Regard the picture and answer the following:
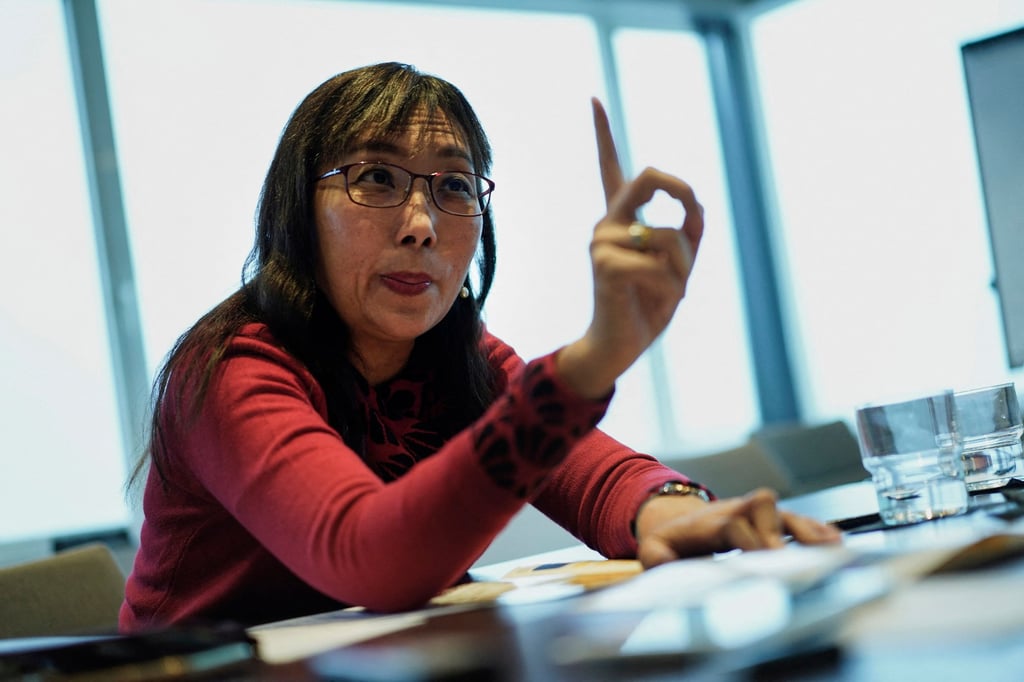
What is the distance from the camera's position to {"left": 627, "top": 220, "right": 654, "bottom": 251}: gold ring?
84 cm

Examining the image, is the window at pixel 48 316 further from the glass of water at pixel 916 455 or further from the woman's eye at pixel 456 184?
the glass of water at pixel 916 455

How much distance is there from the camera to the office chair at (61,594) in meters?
1.51

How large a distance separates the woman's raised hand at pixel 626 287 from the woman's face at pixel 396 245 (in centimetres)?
45

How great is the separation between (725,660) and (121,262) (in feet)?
12.1

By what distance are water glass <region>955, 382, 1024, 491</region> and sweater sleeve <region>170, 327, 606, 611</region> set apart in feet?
2.01

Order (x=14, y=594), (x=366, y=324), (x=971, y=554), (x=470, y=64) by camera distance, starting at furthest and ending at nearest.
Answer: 1. (x=470, y=64)
2. (x=14, y=594)
3. (x=366, y=324)
4. (x=971, y=554)

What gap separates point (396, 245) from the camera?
4.19 feet

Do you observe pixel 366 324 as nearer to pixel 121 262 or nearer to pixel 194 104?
pixel 121 262

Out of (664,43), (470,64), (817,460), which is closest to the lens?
(817,460)

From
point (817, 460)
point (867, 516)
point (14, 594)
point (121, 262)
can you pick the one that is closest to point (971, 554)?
point (867, 516)

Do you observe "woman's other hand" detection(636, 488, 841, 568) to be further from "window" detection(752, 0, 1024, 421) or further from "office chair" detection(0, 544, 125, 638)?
"window" detection(752, 0, 1024, 421)

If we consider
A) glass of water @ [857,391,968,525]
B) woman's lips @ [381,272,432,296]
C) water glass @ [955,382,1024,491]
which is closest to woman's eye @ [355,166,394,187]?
woman's lips @ [381,272,432,296]

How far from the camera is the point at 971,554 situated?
66cm

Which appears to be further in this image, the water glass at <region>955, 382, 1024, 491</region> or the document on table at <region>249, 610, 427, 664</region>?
the water glass at <region>955, 382, 1024, 491</region>
